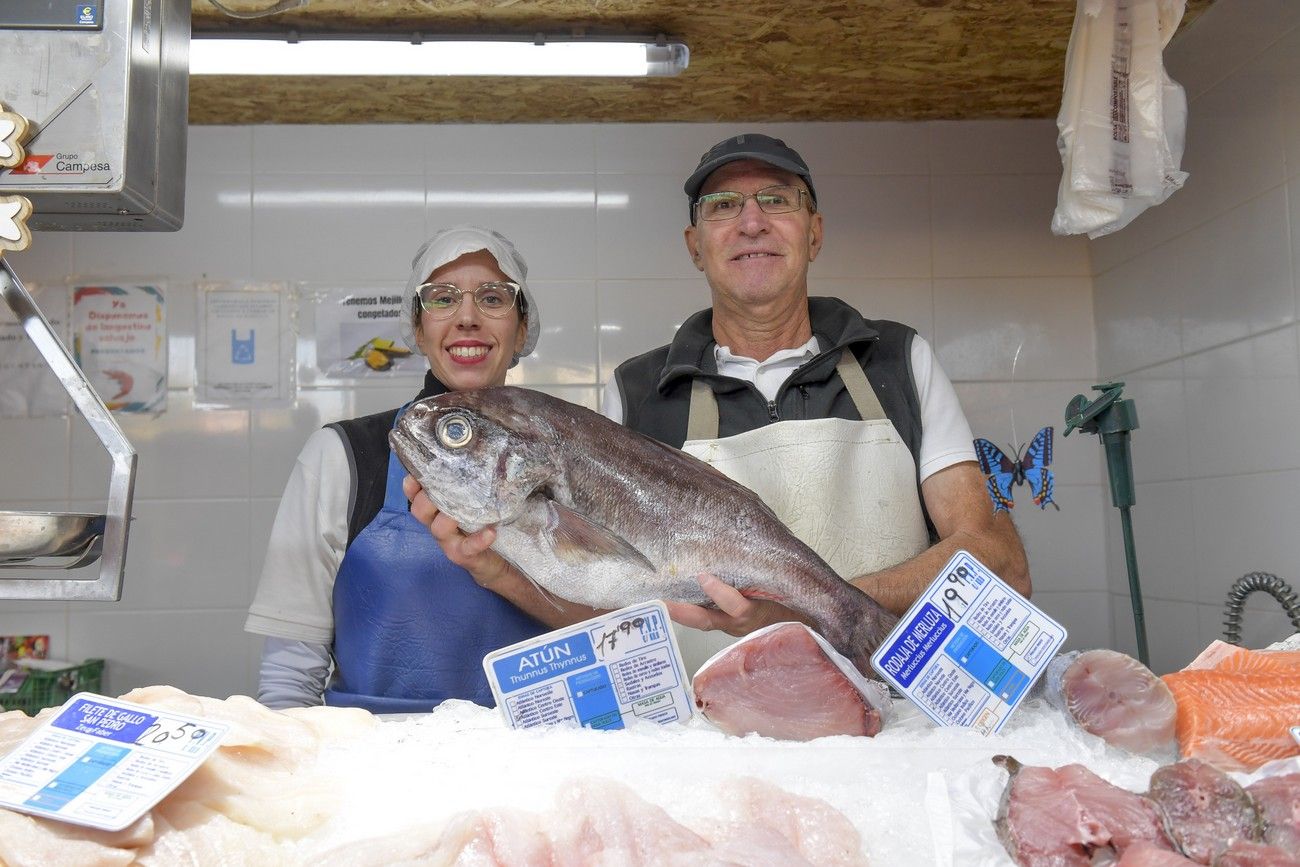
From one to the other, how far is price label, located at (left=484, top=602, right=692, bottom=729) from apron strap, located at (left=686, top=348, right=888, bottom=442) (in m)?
1.15

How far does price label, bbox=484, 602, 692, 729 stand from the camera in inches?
55.9

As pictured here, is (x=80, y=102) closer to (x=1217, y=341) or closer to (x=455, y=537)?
(x=455, y=537)

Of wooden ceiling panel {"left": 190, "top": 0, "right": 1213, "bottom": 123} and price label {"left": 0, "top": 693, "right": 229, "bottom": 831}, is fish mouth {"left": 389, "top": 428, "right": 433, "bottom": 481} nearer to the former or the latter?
price label {"left": 0, "top": 693, "right": 229, "bottom": 831}

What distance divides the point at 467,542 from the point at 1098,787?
1.10 m

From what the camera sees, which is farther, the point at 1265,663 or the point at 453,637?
the point at 453,637

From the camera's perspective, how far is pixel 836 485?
8.06ft

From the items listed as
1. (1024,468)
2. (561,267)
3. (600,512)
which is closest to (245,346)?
(561,267)

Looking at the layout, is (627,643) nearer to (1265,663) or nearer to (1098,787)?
(1098,787)

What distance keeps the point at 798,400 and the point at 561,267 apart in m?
2.13

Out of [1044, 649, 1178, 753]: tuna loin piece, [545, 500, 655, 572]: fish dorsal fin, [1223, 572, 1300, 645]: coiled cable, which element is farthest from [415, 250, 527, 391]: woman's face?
[1223, 572, 1300, 645]: coiled cable

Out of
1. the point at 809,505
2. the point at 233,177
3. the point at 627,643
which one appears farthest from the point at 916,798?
the point at 233,177

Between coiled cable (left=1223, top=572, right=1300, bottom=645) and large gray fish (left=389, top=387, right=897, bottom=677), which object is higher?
large gray fish (left=389, top=387, right=897, bottom=677)

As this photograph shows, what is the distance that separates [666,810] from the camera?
3.90ft

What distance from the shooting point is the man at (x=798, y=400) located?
246 cm
